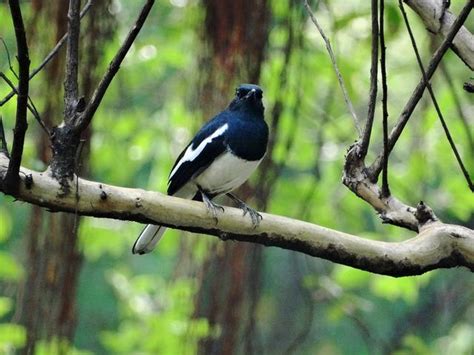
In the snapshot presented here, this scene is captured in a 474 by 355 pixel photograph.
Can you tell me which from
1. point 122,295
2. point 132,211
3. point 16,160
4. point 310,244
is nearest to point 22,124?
point 16,160

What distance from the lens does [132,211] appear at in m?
2.17

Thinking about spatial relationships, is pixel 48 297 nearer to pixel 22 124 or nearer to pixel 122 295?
pixel 22 124

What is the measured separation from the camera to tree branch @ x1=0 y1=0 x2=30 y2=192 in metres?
1.76

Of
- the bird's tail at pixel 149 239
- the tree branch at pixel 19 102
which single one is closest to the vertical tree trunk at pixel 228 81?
the bird's tail at pixel 149 239

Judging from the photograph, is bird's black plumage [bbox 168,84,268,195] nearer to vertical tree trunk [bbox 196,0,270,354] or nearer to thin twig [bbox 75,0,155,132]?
vertical tree trunk [bbox 196,0,270,354]

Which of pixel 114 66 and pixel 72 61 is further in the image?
pixel 72 61

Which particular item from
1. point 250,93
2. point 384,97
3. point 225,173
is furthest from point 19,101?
point 250,93

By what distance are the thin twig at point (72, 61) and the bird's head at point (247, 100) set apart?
1.39 m

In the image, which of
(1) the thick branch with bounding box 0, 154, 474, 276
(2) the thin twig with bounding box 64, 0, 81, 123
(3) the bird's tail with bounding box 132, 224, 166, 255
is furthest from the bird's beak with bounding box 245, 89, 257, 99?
(2) the thin twig with bounding box 64, 0, 81, 123

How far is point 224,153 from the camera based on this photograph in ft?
11.0

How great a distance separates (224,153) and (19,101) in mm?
1569

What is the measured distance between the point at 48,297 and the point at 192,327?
0.48m

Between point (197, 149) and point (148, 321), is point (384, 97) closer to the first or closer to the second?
point (197, 149)

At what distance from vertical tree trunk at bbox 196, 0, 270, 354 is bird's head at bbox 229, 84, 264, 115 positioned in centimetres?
33
